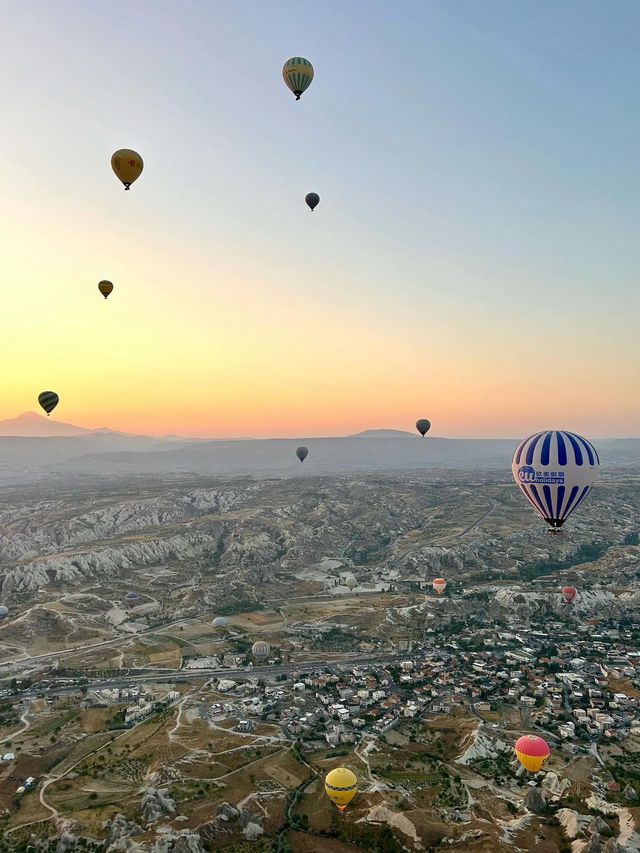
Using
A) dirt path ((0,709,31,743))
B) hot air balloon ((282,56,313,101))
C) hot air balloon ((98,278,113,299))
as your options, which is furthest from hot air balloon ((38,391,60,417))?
hot air balloon ((282,56,313,101))

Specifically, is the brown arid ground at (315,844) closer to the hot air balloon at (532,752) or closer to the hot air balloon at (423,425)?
the hot air balloon at (532,752)

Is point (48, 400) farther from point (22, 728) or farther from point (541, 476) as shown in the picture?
point (541, 476)

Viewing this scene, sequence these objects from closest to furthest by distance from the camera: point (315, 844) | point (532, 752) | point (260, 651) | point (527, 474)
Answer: point (315, 844), point (532, 752), point (527, 474), point (260, 651)

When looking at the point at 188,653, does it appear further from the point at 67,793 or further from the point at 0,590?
the point at 0,590

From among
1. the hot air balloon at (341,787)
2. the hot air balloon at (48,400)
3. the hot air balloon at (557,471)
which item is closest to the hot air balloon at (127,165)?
A: the hot air balloon at (48,400)

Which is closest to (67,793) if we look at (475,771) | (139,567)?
(475,771)

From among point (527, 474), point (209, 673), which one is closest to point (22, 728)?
point (209, 673)
